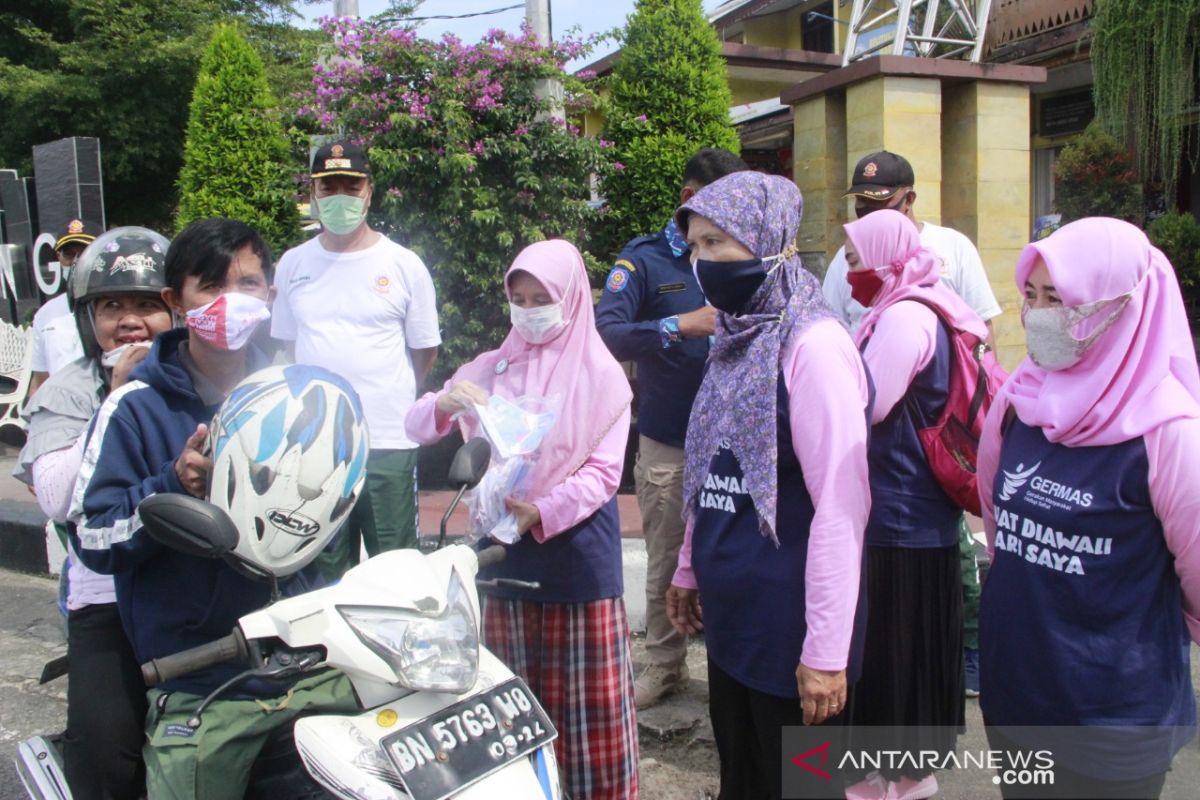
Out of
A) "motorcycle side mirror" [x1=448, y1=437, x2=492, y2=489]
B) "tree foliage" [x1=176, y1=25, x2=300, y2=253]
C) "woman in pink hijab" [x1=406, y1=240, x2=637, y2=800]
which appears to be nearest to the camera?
"motorcycle side mirror" [x1=448, y1=437, x2=492, y2=489]

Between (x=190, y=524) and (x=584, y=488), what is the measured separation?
1.09 m

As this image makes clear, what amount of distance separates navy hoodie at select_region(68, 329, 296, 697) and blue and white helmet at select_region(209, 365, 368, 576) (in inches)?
10.6

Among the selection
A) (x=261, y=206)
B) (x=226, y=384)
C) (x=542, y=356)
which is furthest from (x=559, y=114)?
(x=226, y=384)

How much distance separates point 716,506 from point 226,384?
117cm

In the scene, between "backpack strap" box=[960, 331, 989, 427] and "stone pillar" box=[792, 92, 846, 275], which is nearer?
"backpack strap" box=[960, 331, 989, 427]

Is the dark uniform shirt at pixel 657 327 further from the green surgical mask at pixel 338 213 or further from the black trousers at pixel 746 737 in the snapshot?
the black trousers at pixel 746 737

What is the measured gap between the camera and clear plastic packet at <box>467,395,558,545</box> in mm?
2422

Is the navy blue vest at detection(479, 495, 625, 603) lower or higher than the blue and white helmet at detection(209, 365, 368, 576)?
lower

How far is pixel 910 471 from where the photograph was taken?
2.70 meters

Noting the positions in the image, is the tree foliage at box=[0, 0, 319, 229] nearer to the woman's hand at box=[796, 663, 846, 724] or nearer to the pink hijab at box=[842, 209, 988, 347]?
the pink hijab at box=[842, 209, 988, 347]

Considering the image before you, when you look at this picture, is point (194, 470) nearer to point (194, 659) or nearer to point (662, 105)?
point (194, 659)

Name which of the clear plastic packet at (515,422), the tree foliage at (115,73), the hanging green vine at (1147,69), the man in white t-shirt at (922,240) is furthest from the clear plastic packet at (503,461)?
the tree foliage at (115,73)

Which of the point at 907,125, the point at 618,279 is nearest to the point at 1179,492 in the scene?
the point at 618,279

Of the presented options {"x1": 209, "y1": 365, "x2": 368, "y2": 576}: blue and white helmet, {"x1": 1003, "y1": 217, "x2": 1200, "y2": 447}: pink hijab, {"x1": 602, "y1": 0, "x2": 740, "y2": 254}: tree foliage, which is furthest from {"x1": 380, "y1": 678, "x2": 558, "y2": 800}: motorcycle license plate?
{"x1": 602, "y1": 0, "x2": 740, "y2": 254}: tree foliage
